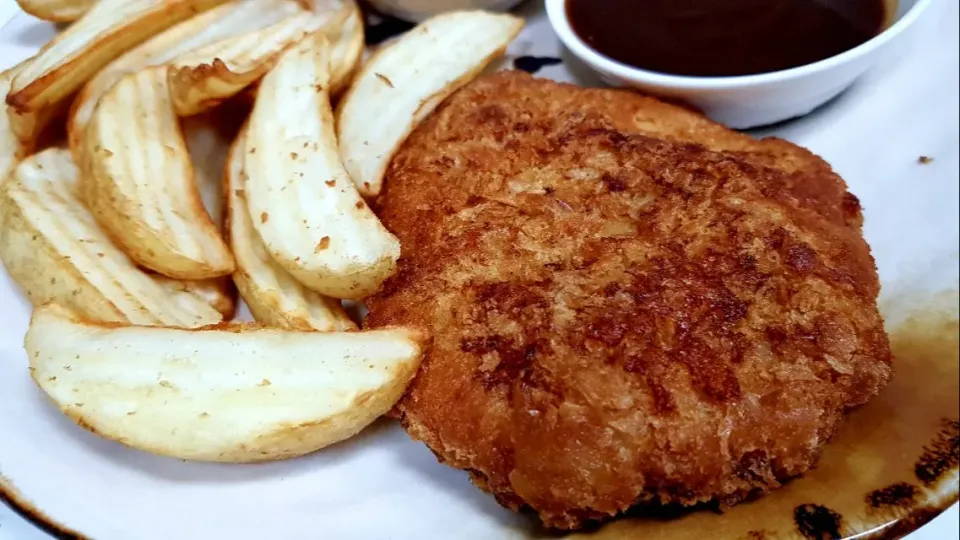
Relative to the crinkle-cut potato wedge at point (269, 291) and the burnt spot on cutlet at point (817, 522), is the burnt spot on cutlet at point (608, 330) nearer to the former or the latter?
the burnt spot on cutlet at point (817, 522)

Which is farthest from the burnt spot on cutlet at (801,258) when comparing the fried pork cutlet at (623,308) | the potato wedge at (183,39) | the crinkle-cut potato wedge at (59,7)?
the crinkle-cut potato wedge at (59,7)

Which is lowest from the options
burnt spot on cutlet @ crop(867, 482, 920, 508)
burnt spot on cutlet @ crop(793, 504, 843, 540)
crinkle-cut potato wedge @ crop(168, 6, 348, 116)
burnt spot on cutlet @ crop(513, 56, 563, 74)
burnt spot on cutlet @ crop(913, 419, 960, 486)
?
burnt spot on cutlet @ crop(913, 419, 960, 486)

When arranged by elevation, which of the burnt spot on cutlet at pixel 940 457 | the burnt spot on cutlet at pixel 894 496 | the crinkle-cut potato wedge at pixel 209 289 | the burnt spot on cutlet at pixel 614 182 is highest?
the burnt spot on cutlet at pixel 614 182

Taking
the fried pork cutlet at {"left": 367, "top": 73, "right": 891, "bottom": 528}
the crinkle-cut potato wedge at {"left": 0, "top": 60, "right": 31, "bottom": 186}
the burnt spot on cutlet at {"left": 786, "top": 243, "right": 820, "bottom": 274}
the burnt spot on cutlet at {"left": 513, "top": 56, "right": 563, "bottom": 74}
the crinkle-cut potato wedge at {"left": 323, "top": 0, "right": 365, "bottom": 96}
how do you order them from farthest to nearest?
1. the burnt spot on cutlet at {"left": 513, "top": 56, "right": 563, "bottom": 74}
2. the crinkle-cut potato wedge at {"left": 323, "top": 0, "right": 365, "bottom": 96}
3. the crinkle-cut potato wedge at {"left": 0, "top": 60, "right": 31, "bottom": 186}
4. the burnt spot on cutlet at {"left": 786, "top": 243, "right": 820, "bottom": 274}
5. the fried pork cutlet at {"left": 367, "top": 73, "right": 891, "bottom": 528}

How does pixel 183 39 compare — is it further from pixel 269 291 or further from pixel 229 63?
pixel 269 291

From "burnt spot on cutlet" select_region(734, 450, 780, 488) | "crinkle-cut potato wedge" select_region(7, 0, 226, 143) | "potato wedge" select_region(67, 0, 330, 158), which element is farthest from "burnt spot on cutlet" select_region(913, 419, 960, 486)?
"crinkle-cut potato wedge" select_region(7, 0, 226, 143)

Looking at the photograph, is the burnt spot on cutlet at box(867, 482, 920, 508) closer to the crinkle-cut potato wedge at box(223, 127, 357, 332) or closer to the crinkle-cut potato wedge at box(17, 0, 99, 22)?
the crinkle-cut potato wedge at box(223, 127, 357, 332)

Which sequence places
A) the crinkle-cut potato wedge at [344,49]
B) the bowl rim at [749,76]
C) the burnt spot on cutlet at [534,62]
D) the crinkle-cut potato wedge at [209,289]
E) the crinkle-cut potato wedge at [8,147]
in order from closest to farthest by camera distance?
the crinkle-cut potato wedge at [209,289] → the crinkle-cut potato wedge at [8,147] → the bowl rim at [749,76] → the crinkle-cut potato wedge at [344,49] → the burnt spot on cutlet at [534,62]
